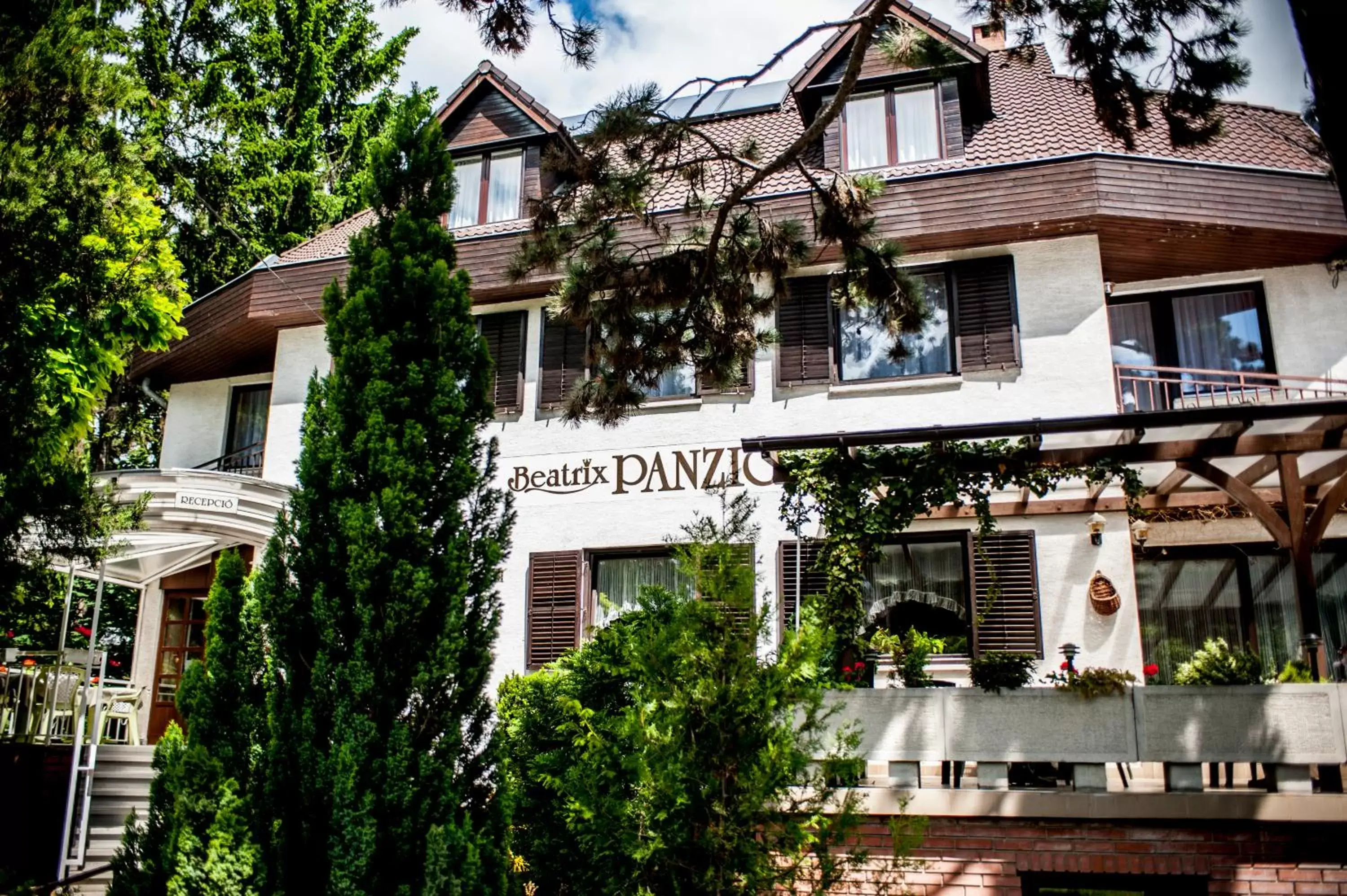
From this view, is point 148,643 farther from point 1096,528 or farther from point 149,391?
point 1096,528

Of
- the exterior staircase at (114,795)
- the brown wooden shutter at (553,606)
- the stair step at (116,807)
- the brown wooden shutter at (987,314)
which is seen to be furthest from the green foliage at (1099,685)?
the stair step at (116,807)

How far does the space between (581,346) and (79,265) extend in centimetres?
628

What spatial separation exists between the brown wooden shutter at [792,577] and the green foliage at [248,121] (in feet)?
51.5

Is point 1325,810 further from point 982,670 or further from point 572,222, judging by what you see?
point 572,222

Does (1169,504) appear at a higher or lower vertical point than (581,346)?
lower

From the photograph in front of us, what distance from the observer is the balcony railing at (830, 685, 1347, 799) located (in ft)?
25.7

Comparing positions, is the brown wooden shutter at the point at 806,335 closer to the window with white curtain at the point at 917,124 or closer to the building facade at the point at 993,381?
the building facade at the point at 993,381

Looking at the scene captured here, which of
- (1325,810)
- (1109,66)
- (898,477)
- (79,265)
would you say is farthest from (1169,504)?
(79,265)

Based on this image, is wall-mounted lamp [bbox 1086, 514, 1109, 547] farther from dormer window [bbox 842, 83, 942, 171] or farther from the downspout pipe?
the downspout pipe

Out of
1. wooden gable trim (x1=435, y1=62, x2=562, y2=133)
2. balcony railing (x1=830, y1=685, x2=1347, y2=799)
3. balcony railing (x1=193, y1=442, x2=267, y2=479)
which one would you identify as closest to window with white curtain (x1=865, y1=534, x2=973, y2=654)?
balcony railing (x1=830, y1=685, x2=1347, y2=799)

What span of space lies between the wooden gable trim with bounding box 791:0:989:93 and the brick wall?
29.7ft

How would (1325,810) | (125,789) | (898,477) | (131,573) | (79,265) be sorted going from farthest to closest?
(131,573) → (125,789) → (898,477) → (79,265) → (1325,810)

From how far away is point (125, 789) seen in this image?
442 inches

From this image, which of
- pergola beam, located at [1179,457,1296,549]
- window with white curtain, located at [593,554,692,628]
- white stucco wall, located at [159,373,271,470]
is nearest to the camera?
pergola beam, located at [1179,457,1296,549]
